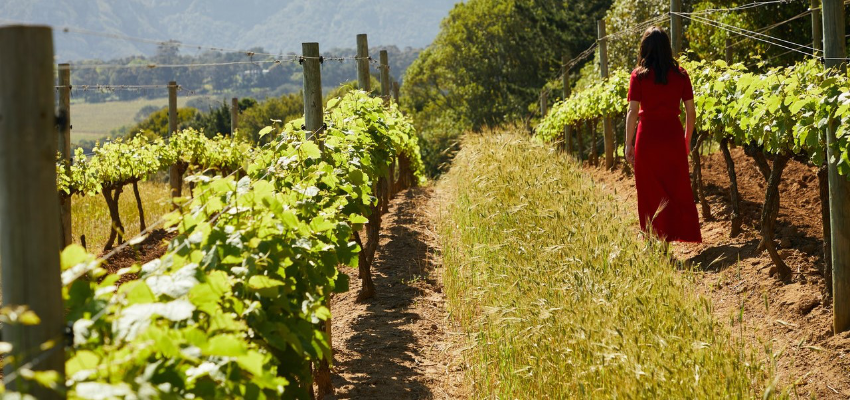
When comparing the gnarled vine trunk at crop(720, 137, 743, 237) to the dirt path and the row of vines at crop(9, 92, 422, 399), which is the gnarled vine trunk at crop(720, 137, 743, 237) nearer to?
the dirt path

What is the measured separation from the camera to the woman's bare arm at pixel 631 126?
22.1 ft

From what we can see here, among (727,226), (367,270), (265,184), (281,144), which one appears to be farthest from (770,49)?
(265,184)

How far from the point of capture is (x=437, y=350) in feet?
19.7

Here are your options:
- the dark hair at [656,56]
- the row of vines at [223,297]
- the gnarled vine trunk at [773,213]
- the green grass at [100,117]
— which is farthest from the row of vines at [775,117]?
the green grass at [100,117]

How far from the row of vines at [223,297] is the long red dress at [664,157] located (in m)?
2.81

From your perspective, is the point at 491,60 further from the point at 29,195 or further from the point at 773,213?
the point at 29,195

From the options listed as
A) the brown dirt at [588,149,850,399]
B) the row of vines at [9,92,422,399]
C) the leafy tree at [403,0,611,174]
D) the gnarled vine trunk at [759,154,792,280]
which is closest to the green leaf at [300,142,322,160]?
the row of vines at [9,92,422,399]

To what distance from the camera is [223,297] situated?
98.4 inches

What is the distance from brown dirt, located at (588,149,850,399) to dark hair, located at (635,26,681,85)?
1.44 metres

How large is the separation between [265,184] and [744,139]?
4.86m

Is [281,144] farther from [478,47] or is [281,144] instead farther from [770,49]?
[478,47]

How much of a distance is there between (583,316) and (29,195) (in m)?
2.77

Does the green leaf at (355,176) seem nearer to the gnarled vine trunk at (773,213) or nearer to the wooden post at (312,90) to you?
the wooden post at (312,90)

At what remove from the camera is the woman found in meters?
6.60
